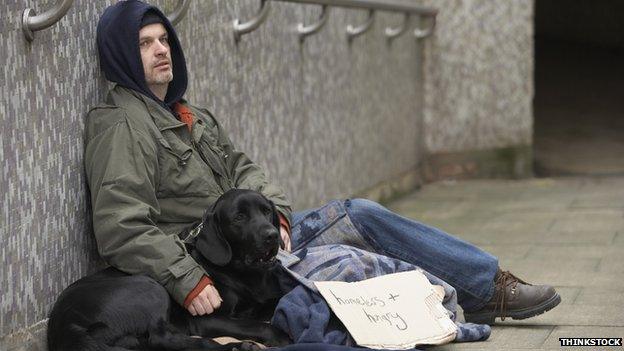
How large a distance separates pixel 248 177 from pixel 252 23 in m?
1.38

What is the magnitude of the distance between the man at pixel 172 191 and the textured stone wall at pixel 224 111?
0.48 ft

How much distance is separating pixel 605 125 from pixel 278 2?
6357mm

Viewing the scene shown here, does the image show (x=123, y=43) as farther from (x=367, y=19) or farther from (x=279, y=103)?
(x=367, y=19)

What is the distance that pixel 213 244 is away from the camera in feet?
13.8

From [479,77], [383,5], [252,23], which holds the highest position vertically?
[252,23]

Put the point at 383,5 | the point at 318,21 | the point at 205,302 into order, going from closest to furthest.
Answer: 1. the point at 205,302
2. the point at 318,21
3. the point at 383,5

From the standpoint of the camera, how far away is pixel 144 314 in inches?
156

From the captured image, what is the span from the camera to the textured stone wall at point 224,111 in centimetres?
392

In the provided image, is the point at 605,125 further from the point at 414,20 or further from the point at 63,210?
the point at 63,210

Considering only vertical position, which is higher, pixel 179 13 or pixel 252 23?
pixel 179 13

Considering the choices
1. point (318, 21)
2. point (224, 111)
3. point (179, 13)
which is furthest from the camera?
point (318, 21)

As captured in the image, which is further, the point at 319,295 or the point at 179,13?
the point at 179,13

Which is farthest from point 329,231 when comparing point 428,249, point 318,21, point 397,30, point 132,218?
point 397,30

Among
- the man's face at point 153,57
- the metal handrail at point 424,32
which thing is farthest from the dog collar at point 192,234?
the metal handrail at point 424,32
